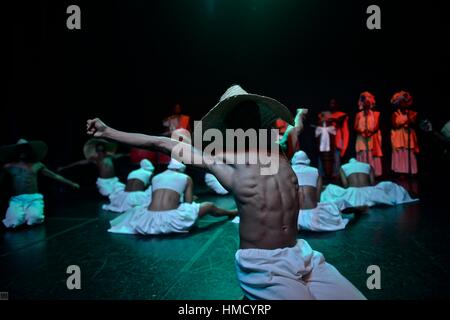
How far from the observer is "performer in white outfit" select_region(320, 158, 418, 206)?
4.74m

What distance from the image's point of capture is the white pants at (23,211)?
160 inches

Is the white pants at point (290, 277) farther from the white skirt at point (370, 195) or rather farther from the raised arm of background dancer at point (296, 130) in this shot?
the white skirt at point (370, 195)

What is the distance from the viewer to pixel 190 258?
280cm

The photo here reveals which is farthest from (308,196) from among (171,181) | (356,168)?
(171,181)

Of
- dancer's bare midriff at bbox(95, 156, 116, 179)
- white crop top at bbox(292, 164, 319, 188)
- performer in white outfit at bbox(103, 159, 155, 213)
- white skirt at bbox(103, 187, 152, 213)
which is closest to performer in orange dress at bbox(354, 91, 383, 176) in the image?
white crop top at bbox(292, 164, 319, 188)

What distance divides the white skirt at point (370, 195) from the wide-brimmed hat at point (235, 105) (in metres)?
3.47

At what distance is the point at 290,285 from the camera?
1340 millimetres

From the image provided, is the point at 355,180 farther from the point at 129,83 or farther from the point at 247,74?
the point at 129,83

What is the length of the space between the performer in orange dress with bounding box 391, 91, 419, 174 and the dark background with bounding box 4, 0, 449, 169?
134 centimetres

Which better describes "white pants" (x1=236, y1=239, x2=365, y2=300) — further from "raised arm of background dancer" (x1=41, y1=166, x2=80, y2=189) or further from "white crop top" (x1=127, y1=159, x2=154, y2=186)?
"white crop top" (x1=127, y1=159, x2=154, y2=186)

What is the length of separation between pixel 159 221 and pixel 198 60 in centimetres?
711

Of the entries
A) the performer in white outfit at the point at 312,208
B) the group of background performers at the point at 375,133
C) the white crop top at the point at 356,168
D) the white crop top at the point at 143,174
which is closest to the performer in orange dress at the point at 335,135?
the group of background performers at the point at 375,133

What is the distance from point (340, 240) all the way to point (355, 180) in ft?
6.89

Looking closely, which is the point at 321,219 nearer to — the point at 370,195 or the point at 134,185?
the point at 370,195
